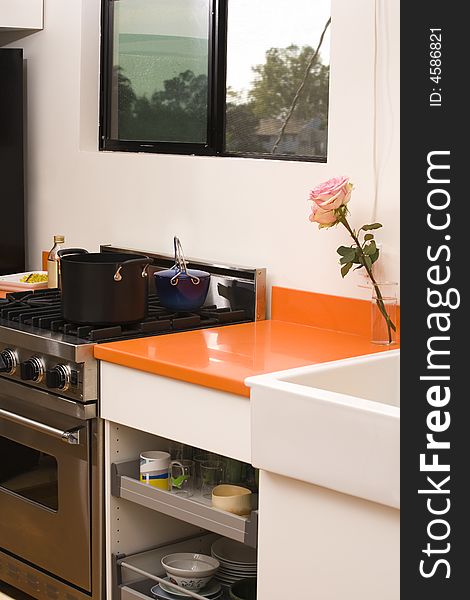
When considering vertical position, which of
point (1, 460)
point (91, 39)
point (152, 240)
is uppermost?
point (91, 39)

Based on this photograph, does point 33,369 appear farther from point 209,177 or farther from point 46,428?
point 209,177

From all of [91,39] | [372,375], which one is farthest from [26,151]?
[372,375]

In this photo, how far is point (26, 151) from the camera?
12.7ft

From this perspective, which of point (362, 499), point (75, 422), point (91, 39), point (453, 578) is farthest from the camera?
point (91, 39)

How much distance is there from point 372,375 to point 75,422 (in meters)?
0.78

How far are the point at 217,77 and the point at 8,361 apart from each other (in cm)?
116

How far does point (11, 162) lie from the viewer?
3.75 meters

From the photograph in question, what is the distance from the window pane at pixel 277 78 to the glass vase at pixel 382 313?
54 centimetres

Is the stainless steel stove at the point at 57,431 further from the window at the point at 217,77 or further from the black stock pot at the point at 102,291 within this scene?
the window at the point at 217,77

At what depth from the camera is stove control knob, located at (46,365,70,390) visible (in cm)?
262

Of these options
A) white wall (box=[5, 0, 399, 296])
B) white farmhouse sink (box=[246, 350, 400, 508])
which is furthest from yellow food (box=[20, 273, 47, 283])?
white farmhouse sink (box=[246, 350, 400, 508])

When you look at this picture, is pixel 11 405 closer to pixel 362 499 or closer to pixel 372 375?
pixel 372 375

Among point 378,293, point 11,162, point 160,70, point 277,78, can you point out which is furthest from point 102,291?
point 11,162

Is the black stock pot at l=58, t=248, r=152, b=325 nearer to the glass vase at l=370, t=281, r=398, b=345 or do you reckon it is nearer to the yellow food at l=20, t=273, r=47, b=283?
the glass vase at l=370, t=281, r=398, b=345
